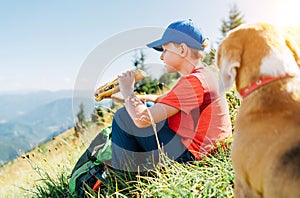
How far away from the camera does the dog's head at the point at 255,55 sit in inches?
64.1

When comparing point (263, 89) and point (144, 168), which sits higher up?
point (263, 89)

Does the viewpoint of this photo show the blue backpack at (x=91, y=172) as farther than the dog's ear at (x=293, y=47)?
Yes

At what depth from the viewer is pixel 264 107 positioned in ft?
5.27

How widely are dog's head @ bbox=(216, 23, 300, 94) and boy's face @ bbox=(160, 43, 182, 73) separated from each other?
1.36 meters

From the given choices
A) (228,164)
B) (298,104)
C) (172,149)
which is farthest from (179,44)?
(298,104)

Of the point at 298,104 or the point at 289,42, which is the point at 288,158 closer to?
the point at 298,104

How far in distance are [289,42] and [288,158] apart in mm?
623

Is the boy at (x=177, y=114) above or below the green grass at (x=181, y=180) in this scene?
above

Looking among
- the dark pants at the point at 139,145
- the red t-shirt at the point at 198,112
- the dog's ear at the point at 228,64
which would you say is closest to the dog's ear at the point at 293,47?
the dog's ear at the point at 228,64

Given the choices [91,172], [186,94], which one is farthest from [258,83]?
[91,172]

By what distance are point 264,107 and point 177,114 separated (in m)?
1.36

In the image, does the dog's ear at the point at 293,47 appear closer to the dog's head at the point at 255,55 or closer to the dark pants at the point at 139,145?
the dog's head at the point at 255,55

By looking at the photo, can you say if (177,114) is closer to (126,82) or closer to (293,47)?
(126,82)

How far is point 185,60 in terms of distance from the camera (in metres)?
3.11
